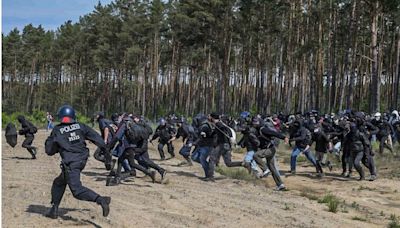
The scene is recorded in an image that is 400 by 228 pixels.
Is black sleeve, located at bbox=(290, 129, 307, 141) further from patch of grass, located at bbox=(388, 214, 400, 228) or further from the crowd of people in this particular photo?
patch of grass, located at bbox=(388, 214, 400, 228)

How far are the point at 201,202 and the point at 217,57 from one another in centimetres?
4077

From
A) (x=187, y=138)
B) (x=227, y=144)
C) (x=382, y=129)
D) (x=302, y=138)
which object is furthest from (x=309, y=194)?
(x=382, y=129)

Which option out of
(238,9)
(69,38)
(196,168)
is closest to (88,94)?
(69,38)

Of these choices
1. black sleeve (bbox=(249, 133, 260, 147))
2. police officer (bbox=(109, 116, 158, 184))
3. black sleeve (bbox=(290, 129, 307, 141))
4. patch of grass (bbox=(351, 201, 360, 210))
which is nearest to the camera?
patch of grass (bbox=(351, 201, 360, 210))

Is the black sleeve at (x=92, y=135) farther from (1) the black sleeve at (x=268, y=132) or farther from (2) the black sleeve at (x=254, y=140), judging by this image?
(2) the black sleeve at (x=254, y=140)

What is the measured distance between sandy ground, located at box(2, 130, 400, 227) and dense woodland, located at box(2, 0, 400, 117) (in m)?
14.9

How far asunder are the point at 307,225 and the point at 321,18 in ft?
116

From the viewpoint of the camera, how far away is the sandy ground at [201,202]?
8.72 meters

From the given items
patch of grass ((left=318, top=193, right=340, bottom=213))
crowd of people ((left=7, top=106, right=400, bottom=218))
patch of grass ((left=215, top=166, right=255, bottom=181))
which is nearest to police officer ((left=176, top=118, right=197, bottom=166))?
crowd of people ((left=7, top=106, right=400, bottom=218))

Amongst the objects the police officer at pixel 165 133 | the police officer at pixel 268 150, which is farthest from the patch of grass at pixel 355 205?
the police officer at pixel 165 133

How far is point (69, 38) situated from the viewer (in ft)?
238

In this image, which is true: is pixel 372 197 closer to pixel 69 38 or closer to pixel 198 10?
pixel 198 10

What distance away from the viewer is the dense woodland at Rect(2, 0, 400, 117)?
133 ft

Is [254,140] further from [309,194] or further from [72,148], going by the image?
[72,148]
